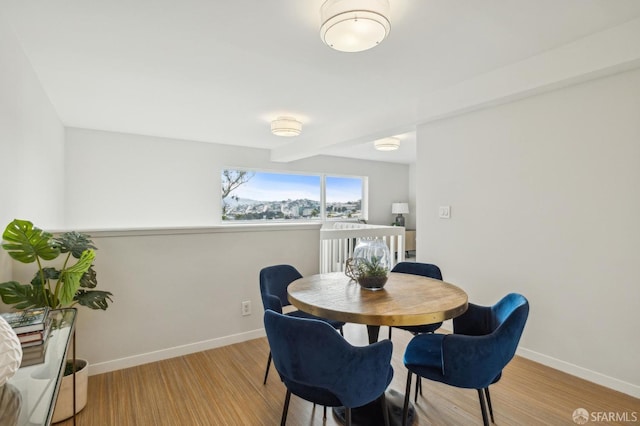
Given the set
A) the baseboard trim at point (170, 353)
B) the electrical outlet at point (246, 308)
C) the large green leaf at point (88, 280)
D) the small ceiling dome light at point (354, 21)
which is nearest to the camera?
the small ceiling dome light at point (354, 21)

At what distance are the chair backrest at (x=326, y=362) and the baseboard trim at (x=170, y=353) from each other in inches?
67.1

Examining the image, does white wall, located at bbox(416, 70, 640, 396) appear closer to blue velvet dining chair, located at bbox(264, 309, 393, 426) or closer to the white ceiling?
the white ceiling

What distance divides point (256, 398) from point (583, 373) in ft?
7.68

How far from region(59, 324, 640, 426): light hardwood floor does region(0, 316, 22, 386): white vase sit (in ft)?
3.97

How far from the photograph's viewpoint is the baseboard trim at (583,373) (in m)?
2.20

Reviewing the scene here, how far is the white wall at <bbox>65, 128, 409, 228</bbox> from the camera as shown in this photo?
4727 mm

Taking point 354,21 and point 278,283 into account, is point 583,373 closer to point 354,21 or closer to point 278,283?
point 278,283

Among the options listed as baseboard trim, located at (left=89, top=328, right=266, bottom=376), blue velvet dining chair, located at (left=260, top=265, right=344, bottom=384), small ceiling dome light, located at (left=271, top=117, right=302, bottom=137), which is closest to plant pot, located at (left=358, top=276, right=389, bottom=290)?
blue velvet dining chair, located at (left=260, top=265, right=344, bottom=384)

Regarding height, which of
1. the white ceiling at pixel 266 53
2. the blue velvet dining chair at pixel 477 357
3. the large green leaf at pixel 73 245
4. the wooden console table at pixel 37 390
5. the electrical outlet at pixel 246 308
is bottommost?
the electrical outlet at pixel 246 308

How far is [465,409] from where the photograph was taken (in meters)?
2.01

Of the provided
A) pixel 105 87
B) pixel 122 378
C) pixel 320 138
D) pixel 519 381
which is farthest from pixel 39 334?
pixel 320 138

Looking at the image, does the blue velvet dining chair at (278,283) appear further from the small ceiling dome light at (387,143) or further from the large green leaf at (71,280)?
the small ceiling dome light at (387,143)

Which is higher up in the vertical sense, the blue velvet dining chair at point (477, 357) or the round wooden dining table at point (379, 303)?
the round wooden dining table at point (379, 303)

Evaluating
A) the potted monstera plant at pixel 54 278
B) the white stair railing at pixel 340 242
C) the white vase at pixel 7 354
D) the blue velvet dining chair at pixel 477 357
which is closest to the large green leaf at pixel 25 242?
the potted monstera plant at pixel 54 278
